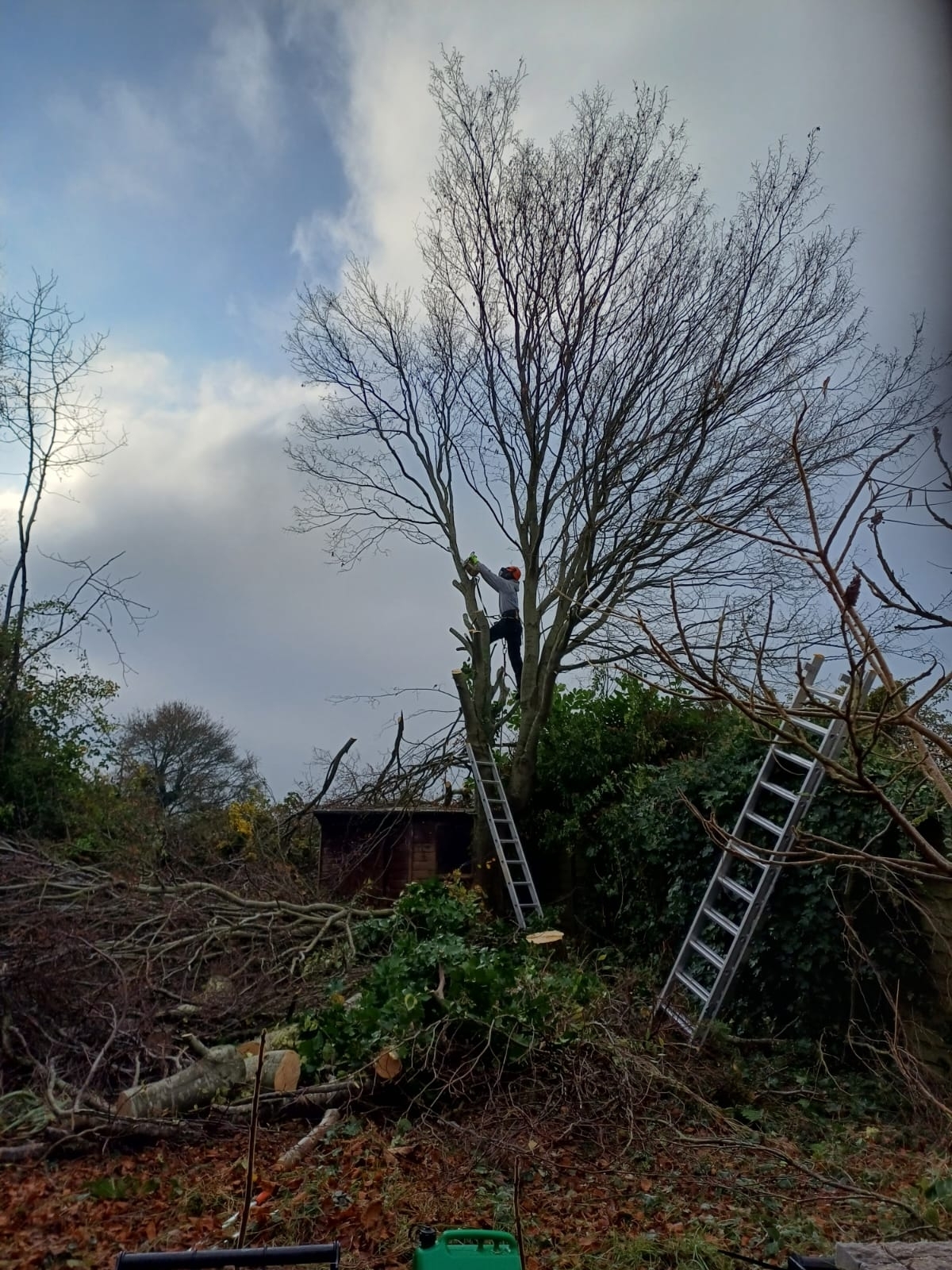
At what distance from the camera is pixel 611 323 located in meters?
7.79

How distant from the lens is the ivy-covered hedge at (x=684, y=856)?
4.41 meters

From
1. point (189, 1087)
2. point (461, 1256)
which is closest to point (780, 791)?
point (189, 1087)

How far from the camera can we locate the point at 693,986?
4.98 metres

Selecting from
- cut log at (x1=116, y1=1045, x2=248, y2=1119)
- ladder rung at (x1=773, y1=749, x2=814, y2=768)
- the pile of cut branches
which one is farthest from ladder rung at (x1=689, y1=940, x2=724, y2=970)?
cut log at (x1=116, y1=1045, x2=248, y2=1119)

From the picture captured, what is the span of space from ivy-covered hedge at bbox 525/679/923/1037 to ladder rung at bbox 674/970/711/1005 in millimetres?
226

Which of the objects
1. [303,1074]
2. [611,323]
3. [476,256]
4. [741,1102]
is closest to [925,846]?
[741,1102]

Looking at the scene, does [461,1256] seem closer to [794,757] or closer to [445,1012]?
[445,1012]

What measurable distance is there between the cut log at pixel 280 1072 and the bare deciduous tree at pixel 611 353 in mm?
3935

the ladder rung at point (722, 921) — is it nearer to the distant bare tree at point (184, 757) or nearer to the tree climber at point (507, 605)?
the tree climber at point (507, 605)

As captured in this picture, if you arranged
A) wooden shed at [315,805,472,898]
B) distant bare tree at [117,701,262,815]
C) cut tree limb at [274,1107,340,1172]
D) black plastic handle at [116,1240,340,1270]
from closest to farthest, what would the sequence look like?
1. black plastic handle at [116,1240,340,1270]
2. cut tree limb at [274,1107,340,1172]
3. wooden shed at [315,805,472,898]
4. distant bare tree at [117,701,262,815]

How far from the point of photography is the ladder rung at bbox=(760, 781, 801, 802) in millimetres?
4590

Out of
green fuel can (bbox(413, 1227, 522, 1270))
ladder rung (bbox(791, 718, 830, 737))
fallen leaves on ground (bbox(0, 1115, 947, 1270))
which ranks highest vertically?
ladder rung (bbox(791, 718, 830, 737))

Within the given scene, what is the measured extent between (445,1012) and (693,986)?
1.80 metres

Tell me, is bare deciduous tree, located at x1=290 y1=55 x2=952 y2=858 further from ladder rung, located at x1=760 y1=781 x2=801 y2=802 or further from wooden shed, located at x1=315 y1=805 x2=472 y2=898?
ladder rung, located at x1=760 y1=781 x2=801 y2=802
